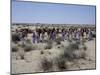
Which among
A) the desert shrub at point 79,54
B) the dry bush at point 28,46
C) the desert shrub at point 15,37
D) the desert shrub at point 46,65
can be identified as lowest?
the desert shrub at point 46,65

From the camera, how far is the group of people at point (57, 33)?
256cm

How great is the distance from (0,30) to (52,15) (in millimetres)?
713

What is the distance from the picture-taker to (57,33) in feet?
8.77

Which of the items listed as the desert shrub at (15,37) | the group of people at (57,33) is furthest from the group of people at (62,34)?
the desert shrub at (15,37)

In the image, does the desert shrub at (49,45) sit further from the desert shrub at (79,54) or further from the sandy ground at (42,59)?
the desert shrub at (79,54)

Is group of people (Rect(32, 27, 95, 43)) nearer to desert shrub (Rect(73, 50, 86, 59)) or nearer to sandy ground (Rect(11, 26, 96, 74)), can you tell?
sandy ground (Rect(11, 26, 96, 74))

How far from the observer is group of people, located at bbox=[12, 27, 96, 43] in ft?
8.40

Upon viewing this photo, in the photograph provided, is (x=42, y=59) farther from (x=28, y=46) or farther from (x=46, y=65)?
(x=28, y=46)

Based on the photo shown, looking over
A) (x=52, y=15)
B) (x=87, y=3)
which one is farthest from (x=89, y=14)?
(x=52, y=15)

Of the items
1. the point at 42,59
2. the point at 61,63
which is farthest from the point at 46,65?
the point at 61,63

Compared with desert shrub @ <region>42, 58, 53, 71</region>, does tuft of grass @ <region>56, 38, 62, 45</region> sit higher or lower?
higher

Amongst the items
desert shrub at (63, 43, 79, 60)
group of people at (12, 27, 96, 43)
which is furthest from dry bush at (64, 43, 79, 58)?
group of people at (12, 27, 96, 43)

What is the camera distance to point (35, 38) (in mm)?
2584

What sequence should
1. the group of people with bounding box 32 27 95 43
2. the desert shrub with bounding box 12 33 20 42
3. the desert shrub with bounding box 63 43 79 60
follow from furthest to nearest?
the desert shrub with bounding box 63 43 79 60, the group of people with bounding box 32 27 95 43, the desert shrub with bounding box 12 33 20 42
